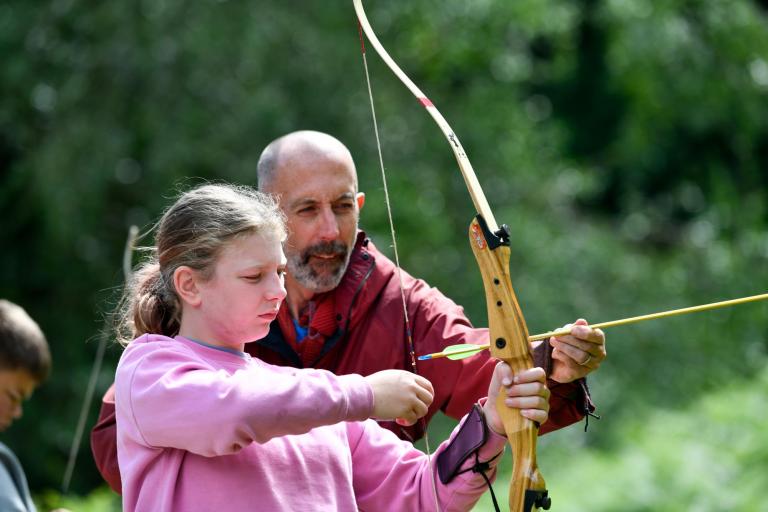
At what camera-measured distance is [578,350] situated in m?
2.29

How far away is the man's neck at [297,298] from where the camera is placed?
3143mm

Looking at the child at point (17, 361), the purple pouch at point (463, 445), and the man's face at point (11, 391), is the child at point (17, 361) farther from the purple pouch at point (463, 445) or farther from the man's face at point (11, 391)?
the purple pouch at point (463, 445)

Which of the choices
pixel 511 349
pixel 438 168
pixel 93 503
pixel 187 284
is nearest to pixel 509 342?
pixel 511 349

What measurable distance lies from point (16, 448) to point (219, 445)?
7450 millimetres

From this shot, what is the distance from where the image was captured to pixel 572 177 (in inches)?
405

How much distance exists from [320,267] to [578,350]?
3.30 ft

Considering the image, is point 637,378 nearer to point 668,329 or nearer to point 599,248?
point 668,329

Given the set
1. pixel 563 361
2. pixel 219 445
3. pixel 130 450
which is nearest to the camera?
pixel 219 445

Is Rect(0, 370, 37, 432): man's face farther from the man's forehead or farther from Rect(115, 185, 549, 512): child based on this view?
Rect(115, 185, 549, 512): child

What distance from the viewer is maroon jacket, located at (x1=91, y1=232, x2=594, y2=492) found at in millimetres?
2953

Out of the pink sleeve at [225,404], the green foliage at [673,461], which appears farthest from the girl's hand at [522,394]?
the green foliage at [673,461]

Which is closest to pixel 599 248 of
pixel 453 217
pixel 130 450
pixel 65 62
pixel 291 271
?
pixel 453 217

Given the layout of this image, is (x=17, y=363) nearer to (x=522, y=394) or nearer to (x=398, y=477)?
(x=398, y=477)

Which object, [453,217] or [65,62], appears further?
[453,217]
